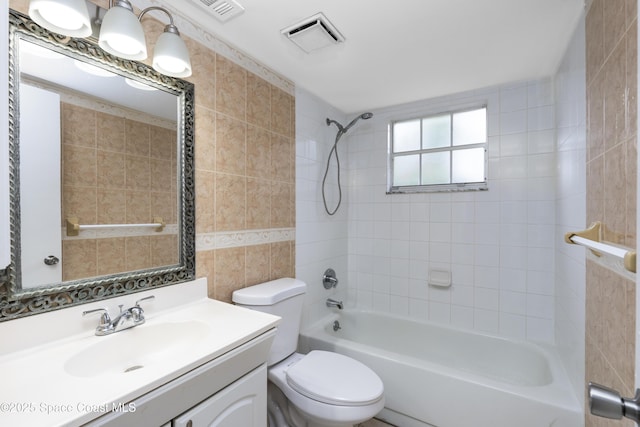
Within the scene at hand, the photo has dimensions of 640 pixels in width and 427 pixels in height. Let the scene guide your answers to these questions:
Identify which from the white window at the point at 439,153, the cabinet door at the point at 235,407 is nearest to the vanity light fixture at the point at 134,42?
the cabinet door at the point at 235,407

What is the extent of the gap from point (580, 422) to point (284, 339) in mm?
→ 1474

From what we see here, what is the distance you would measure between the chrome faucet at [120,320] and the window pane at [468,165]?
2321mm

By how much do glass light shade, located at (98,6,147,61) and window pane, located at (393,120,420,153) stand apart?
208cm

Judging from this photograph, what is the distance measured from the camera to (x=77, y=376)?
0.92 m

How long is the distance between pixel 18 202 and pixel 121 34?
66 centimetres

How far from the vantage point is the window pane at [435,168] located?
2420mm

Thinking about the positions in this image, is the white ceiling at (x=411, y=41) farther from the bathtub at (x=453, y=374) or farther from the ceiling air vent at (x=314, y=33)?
the bathtub at (x=453, y=374)

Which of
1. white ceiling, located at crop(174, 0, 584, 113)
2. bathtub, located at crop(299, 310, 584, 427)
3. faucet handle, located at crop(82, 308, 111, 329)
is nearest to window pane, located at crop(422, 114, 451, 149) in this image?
white ceiling, located at crop(174, 0, 584, 113)

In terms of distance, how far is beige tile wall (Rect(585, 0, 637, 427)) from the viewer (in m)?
0.79

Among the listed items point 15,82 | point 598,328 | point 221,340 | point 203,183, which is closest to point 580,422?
point 598,328

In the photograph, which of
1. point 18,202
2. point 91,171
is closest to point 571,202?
point 91,171

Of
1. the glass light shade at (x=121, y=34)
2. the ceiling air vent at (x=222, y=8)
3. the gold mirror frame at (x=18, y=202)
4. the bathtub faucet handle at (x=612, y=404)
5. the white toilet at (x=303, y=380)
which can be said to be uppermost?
the ceiling air vent at (x=222, y=8)

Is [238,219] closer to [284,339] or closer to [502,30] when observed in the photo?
[284,339]

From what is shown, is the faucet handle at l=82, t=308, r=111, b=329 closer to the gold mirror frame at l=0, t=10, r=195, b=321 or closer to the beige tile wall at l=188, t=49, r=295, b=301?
the gold mirror frame at l=0, t=10, r=195, b=321
